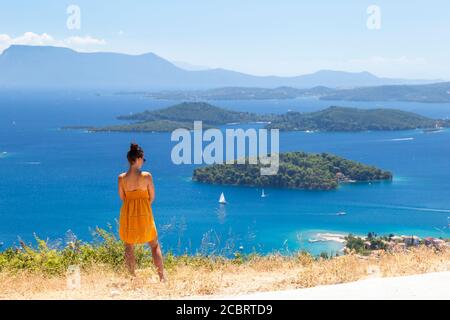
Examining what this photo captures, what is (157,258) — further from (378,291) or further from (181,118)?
(181,118)

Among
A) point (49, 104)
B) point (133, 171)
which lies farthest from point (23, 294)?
point (49, 104)

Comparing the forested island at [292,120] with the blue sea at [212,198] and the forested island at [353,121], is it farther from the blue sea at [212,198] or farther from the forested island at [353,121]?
the blue sea at [212,198]

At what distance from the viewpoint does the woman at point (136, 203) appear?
4.52 meters

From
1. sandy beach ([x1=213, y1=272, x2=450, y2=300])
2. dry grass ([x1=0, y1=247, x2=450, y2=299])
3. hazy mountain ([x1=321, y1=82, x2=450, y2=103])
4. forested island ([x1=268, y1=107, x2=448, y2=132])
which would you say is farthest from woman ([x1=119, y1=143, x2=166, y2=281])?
hazy mountain ([x1=321, y1=82, x2=450, y2=103])

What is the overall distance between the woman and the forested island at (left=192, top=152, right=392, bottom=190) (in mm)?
52501

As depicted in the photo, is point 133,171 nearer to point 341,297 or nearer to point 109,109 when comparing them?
point 341,297

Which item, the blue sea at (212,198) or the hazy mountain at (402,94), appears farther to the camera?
the hazy mountain at (402,94)

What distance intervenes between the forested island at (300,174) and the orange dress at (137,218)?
2067 inches

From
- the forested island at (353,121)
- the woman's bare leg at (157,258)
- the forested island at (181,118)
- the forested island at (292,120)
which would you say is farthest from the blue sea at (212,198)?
the woman's bare leg at (157,258)

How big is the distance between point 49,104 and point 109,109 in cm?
2410

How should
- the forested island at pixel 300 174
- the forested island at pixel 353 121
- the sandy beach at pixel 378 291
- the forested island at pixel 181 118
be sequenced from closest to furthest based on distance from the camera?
the sandy beach at pixel 378 291 < the forested island at pixel 300 174 < the forested island at pixel 181 118 < the forested island at pixel 353 121

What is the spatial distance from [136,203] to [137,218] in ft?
0.37
